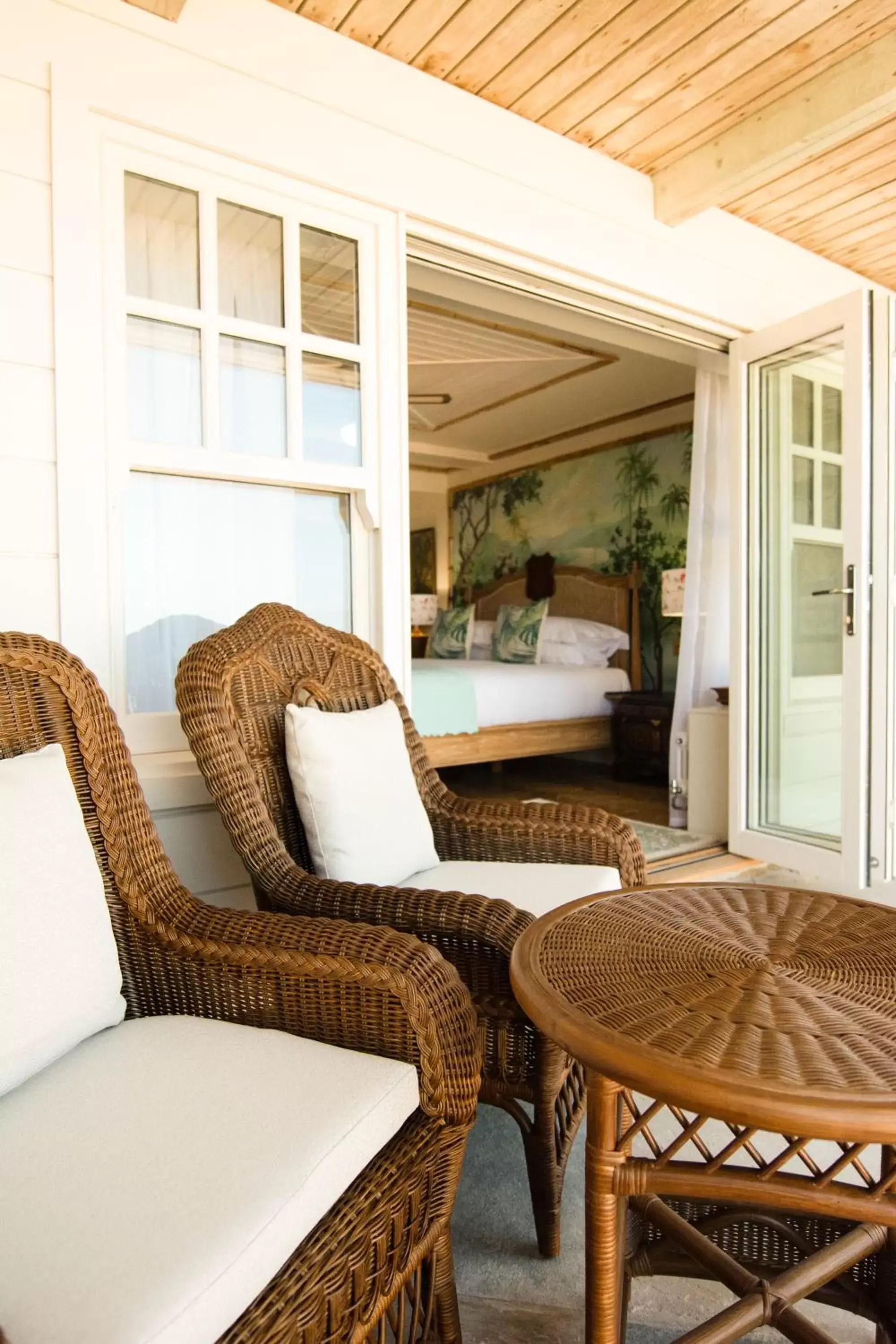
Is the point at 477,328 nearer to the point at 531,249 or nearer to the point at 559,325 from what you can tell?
the point at 559,325

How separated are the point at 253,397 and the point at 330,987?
166cm

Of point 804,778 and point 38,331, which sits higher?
point 38,331

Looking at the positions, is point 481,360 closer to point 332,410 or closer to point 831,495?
point 831,495

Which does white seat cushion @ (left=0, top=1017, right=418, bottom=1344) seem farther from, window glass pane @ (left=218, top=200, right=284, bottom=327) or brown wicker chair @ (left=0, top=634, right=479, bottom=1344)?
window glass pane @ (left=218, top=200, right=284, bottom=327)

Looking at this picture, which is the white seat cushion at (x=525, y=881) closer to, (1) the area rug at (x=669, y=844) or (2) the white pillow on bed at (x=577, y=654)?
(1) the area rug at (x=669, y=844)

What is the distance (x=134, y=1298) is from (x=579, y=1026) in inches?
20.3

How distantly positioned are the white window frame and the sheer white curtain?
2.16 metres

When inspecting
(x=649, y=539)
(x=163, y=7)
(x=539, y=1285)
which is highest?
(x=163, y=7)

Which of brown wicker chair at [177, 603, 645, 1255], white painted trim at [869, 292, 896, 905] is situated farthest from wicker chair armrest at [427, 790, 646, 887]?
white painted trim at [869, 292, 896, 905]

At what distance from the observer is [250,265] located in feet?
7.51

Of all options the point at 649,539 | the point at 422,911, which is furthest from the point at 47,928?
the point at 649,539

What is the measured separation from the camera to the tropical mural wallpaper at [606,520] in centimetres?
603

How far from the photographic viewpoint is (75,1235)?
79cm

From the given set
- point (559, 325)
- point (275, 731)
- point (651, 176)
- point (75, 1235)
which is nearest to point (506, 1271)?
point (75, 1235)
